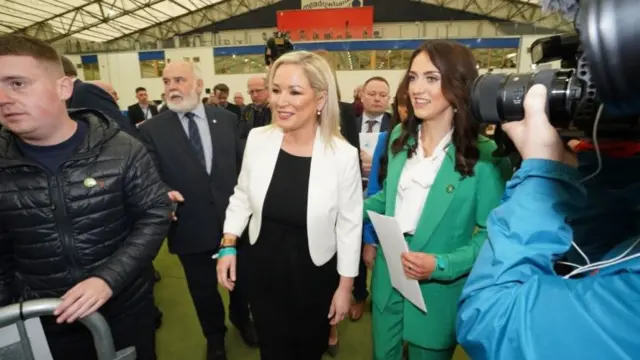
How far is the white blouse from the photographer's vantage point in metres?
1.22

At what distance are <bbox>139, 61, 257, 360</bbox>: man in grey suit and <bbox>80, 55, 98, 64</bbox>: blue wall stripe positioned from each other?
11.9m

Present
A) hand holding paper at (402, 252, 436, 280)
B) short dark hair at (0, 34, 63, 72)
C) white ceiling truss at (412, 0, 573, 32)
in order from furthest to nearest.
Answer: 1. white ceiling truss at (412, 0, 573, 32)
2. hand holding paper at (402, 252, 436, 280)
3. short dark hair at (0, 34, 63, 72)

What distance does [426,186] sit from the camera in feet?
4.02

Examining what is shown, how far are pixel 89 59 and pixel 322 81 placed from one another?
13.3m

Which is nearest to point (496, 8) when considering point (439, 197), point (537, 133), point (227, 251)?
point (439, 197)

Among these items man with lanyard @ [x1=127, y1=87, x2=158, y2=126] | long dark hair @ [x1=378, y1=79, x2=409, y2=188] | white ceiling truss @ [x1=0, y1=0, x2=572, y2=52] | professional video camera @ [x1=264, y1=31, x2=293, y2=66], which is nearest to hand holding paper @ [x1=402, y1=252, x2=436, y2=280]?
long dark hair @ [x1=378, y1=79, x2=409, y2=188]

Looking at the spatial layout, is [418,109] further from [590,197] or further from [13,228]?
[13,228]

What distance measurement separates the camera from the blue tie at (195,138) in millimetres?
1947

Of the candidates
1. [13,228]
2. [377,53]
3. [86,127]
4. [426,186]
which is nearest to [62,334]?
[13,228]

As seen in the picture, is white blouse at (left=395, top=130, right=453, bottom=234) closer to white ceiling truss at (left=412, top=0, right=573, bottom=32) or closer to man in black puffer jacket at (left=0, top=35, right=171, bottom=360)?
man in black puffer jacket at (left=0, top=35, right=171, bottom=360)

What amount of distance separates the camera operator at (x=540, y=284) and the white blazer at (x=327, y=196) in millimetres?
706

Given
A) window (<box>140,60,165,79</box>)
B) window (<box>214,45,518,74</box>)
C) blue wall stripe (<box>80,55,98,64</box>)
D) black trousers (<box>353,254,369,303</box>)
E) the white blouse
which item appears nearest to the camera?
the white blouse

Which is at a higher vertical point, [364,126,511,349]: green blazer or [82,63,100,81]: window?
[82,63,100,81]: window

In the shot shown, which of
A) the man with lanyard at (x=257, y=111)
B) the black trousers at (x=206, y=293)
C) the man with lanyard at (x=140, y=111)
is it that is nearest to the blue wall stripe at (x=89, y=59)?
the man with lanyard at (x=140, y=111)
